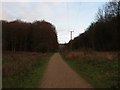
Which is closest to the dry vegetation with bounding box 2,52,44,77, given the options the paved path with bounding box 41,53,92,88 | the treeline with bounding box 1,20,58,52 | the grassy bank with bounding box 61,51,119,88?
the paved path with bounding box 41,53,92,88

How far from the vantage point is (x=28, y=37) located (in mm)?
111938

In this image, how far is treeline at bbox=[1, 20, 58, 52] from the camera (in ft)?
325

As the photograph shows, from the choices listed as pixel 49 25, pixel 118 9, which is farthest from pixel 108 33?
pixel 49 25

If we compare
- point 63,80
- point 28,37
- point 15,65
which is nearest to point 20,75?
point 63,80

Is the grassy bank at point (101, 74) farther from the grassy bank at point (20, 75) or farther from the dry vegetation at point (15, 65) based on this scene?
the dry vegetation at point (15, 65)

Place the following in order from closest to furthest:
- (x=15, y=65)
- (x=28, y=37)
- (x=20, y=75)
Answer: (x=20, y=75)
(x=15, y=65)
(x=28, y=37)

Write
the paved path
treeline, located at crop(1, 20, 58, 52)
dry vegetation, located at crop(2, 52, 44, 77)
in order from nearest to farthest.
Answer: the paved path, dry vegetation, located at crop(2, 52, 44, 77), treeline, located at crop(1, 20, 58, 52)

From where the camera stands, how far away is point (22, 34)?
110 metres

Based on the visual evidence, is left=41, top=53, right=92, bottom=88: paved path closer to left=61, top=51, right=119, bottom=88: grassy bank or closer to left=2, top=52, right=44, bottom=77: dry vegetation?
left=61, top=51, right=119, bottom=88: grassy bank

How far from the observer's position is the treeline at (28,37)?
99000 mm

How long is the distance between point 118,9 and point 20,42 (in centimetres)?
4573

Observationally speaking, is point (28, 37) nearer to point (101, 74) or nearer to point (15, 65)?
point (15, 65)

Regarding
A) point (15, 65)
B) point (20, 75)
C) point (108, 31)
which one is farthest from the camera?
point (108, 31)

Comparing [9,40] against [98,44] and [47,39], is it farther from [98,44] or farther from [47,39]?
[98,44]
